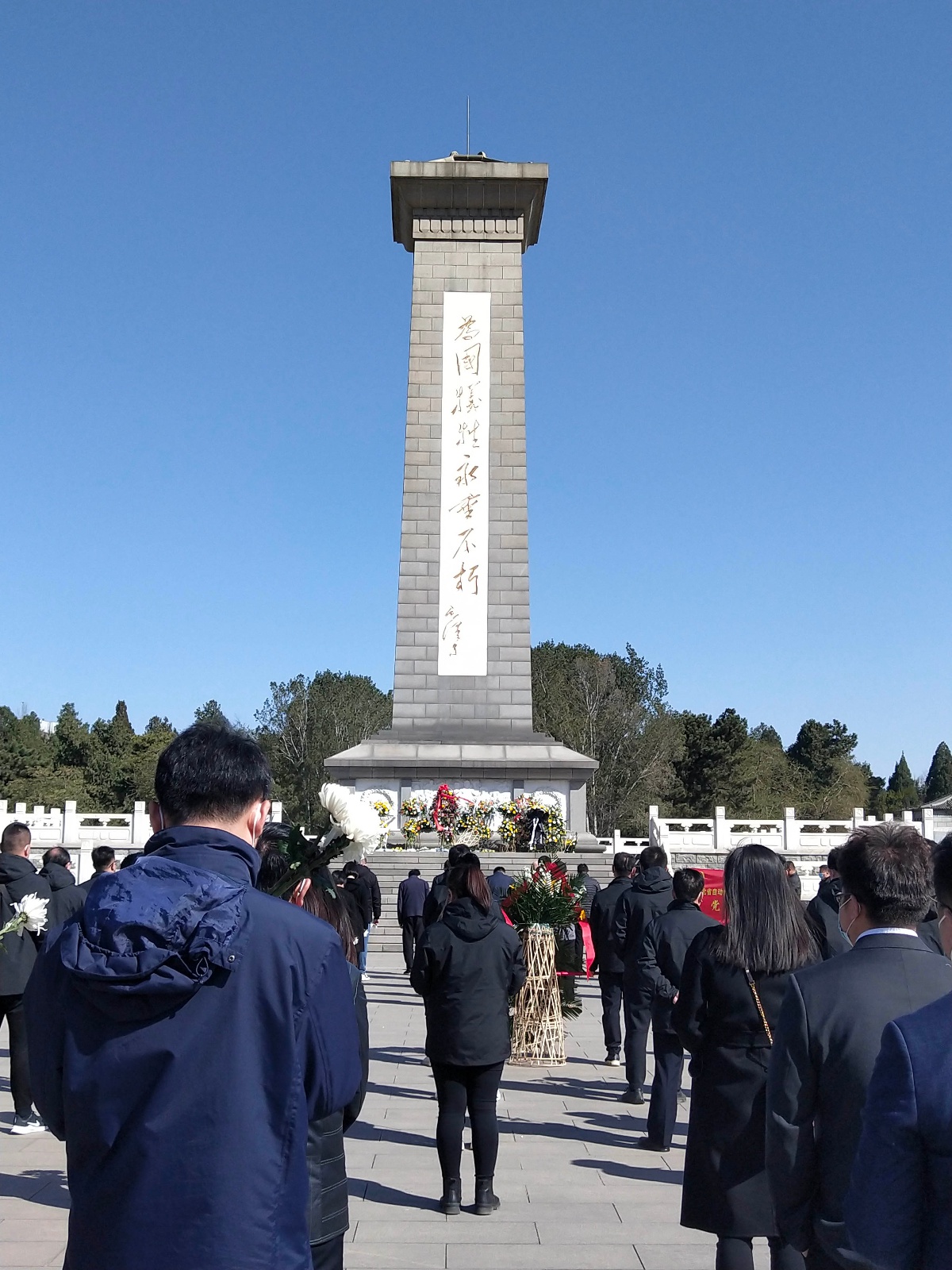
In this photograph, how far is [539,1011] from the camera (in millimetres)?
9242

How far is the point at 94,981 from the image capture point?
6.63 ft

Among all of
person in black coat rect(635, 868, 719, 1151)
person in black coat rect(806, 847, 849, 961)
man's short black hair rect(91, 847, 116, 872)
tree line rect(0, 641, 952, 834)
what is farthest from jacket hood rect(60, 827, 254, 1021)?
tree line rect(0, 641, 952, 834)

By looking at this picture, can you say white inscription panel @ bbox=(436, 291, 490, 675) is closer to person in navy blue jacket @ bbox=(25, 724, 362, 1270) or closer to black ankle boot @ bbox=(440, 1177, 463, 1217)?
black ankle boot @ bbox=(440, 1177, 463, 1217)

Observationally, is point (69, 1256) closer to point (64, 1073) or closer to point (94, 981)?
point (64, 1073)

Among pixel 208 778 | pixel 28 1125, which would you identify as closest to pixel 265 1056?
pixel 208 778

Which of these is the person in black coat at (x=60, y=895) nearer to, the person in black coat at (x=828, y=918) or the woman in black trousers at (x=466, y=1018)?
the woman in black trousers at (x=466, y=1018)

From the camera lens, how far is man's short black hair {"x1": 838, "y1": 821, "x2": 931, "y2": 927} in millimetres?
2936

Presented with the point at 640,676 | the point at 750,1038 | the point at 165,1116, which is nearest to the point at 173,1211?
the point at 165,1116

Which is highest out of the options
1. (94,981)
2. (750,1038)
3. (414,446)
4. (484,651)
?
(414,446)

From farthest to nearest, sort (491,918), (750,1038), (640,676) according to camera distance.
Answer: (640,676)
(491,918)
(750,1038)

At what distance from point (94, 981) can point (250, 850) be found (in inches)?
16.0

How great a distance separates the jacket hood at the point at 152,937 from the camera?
2018 mm

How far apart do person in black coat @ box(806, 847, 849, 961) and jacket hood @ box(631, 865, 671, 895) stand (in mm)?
1705

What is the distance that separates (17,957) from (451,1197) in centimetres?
299
